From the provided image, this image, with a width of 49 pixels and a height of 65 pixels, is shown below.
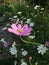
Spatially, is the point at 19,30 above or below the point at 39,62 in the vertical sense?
above

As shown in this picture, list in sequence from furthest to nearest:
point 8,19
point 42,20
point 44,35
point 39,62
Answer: point 8,19
point 42,20
point 44,35
point 39,62

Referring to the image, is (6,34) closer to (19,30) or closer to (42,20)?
(42,20)

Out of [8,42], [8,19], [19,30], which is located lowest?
[8,19]

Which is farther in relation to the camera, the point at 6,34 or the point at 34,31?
the point at 6,34

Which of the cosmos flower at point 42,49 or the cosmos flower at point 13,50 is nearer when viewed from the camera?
the cosmos flower at point 42,49

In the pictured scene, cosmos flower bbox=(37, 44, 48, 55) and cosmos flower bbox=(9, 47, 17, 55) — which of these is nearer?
cosmos flower bbox=(37, 44, 48, 55)

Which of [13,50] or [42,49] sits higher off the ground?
[42,49]

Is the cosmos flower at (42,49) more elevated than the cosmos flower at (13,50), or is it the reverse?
the cosmos flower at (42,49)

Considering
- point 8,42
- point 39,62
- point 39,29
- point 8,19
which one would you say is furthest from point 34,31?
point 8,19

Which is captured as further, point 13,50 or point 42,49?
point 13,50

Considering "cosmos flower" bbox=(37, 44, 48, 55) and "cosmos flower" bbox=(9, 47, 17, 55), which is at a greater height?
"cosmos flower" bbox=(37, 44, 48, 55)

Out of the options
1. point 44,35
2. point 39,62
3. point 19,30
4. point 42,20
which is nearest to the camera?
point 19,30
